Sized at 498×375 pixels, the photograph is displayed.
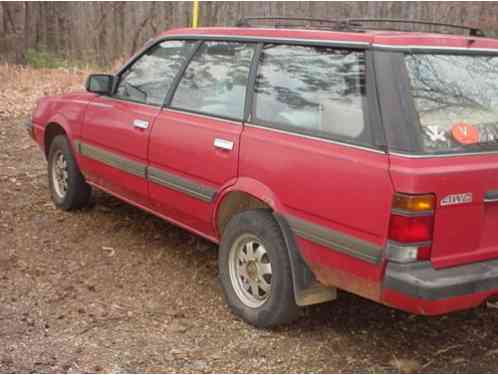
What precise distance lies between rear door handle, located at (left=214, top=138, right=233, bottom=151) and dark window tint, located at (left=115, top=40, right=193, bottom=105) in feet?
3.03

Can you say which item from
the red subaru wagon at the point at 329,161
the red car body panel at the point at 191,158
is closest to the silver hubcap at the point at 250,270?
the red subaru wagon at the point at 329,161

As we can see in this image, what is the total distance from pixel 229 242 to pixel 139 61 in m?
1.99

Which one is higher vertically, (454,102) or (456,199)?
(454,102)

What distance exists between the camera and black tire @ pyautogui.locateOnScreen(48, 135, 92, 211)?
6289mm

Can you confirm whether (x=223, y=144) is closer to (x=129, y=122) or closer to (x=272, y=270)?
(x=272, y=270)

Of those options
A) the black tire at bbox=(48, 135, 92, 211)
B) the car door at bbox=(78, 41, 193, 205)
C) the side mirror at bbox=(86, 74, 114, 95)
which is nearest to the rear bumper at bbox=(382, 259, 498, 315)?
the car door at bbox=(78, 41, 193, 205)

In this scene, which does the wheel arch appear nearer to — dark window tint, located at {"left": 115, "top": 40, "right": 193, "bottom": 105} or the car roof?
the car roof

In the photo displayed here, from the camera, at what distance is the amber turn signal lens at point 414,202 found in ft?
10.9

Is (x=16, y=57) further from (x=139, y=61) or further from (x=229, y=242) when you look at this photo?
(x=229, y=242)

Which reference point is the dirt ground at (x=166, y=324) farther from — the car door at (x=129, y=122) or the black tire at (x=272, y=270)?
the car door at (x=129, y=122)

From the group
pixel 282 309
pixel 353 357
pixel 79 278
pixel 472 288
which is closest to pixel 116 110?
pixel 79 278

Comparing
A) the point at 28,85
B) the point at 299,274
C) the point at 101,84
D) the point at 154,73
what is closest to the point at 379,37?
the point at 299,274

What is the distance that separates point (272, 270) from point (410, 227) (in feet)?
3.33

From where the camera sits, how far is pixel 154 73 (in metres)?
5.42
